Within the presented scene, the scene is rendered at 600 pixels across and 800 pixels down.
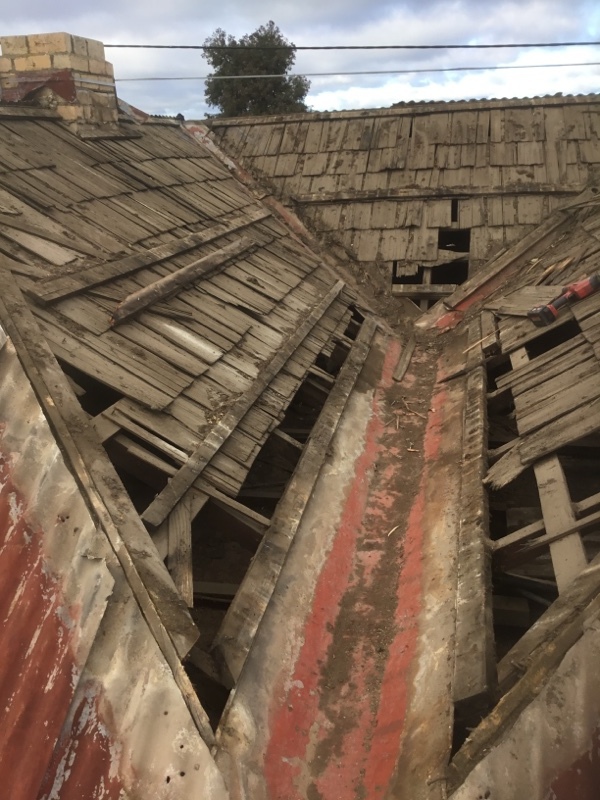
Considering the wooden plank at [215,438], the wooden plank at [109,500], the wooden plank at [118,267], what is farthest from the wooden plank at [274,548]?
the wooden plank at [118,267]

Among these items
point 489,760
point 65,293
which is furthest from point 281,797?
point 65,293

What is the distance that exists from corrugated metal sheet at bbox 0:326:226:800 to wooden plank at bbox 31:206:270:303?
1.96 meters

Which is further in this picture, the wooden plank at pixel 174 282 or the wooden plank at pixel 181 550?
the wooden plank at pixel 174 282

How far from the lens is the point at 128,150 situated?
30.2 feet

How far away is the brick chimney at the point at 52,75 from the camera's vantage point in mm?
8641

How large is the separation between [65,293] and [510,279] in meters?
7.54

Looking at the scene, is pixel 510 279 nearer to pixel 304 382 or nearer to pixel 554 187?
pixel 554 187

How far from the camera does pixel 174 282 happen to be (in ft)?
20.7

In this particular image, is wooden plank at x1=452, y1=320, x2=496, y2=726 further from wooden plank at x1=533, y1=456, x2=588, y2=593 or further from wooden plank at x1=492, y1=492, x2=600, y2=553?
wooden plank at x1=533, y1=456, x2=588, y2=593

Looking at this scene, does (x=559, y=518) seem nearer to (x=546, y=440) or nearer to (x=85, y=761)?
(x=546, y=440)

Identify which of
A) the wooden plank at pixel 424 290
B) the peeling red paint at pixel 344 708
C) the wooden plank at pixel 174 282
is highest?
the wooden plank at pixel 174 282

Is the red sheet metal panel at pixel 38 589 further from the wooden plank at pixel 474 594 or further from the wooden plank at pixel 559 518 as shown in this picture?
the wooden plank at pixel 559 518

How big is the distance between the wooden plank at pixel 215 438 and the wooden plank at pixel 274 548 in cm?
63

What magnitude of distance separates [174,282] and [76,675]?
418 cm
